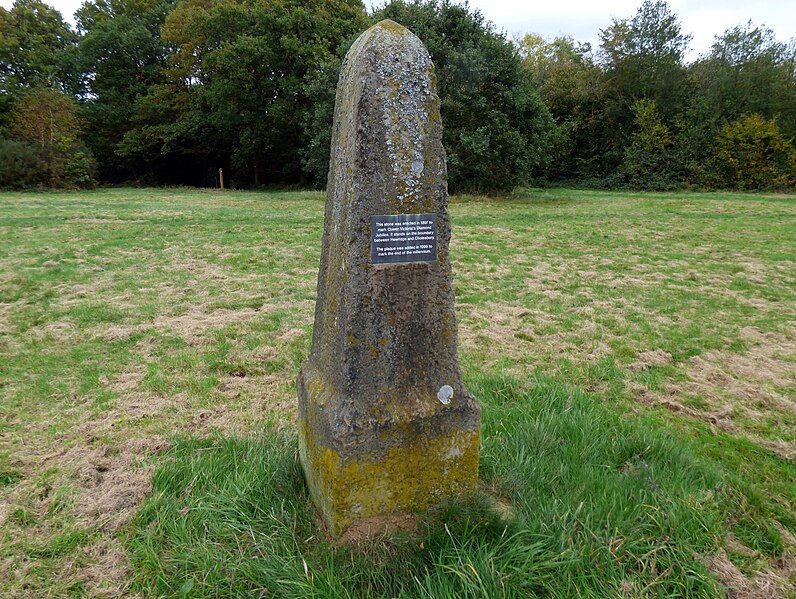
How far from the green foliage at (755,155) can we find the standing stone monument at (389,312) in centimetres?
3755

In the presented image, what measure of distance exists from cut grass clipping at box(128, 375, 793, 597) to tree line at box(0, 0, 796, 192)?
21.6m

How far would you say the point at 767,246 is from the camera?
12852 millimetres

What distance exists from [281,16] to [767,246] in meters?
31.3

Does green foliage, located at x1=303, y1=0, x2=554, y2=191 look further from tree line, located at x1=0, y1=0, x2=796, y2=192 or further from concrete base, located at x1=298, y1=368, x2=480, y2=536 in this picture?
concrete base, located at x1=298, y1=368, x2=480, y2=536

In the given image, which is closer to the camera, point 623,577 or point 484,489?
point 623,577

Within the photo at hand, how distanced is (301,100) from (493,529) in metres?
35.7

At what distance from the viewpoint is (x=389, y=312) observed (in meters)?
2.74

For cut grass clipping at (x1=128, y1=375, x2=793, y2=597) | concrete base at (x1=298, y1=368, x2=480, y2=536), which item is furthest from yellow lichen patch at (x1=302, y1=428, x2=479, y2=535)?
A: cut grass clipping at (x1=128, y1=375, x2=793, y2=597)

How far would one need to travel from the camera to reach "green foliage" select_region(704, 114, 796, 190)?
31.7m

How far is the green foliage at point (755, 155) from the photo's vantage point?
104 ft

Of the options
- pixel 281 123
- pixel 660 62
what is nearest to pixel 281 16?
pixel 281 123

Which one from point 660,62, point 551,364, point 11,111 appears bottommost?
point 551,364

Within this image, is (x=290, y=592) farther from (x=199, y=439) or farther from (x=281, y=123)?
(x=281, y=123)

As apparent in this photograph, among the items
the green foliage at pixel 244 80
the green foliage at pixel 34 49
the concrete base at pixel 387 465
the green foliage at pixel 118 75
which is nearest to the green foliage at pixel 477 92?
the green foliage at pixel 244 80
